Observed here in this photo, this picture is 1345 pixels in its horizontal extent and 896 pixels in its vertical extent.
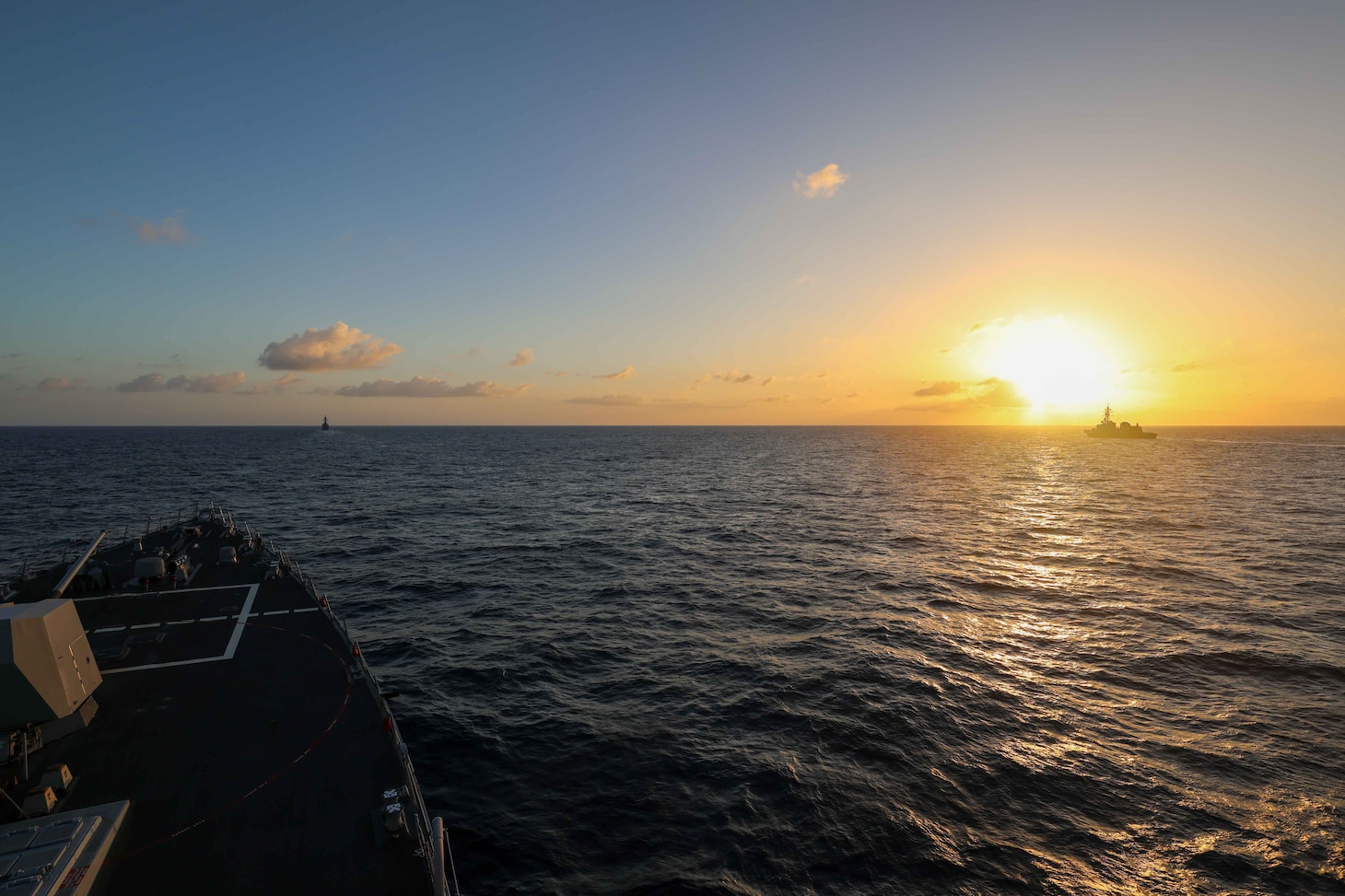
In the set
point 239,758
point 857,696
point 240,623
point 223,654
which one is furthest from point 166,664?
point 857,696

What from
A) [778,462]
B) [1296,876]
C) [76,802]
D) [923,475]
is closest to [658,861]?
[76,802]

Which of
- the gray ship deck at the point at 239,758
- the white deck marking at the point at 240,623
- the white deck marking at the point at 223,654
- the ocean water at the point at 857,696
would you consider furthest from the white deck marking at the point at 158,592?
the ocean water at the point at 857,696

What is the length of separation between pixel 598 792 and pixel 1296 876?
77.5 feet

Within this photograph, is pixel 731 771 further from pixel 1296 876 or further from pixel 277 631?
pixel 277 631

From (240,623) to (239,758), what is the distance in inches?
589

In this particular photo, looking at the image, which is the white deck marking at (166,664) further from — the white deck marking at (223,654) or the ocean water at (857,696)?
the ocean water at (857,696)

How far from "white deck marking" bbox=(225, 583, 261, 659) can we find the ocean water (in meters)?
6.54

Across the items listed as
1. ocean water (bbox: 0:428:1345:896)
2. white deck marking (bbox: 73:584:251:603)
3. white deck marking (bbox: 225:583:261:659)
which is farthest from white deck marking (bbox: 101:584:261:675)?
ocean water (bbox: 0:428:1345:896)

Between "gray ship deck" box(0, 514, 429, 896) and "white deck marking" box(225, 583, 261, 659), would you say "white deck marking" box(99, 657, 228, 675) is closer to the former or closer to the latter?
"gray ship deck" box(0, 514, 429, 896)

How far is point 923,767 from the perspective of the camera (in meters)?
24.3

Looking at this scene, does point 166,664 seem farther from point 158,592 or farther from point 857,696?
point 857,696

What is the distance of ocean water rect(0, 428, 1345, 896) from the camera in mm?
19719

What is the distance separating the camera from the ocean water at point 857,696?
19.7 meters

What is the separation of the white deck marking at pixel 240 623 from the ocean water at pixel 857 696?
6542 mm
